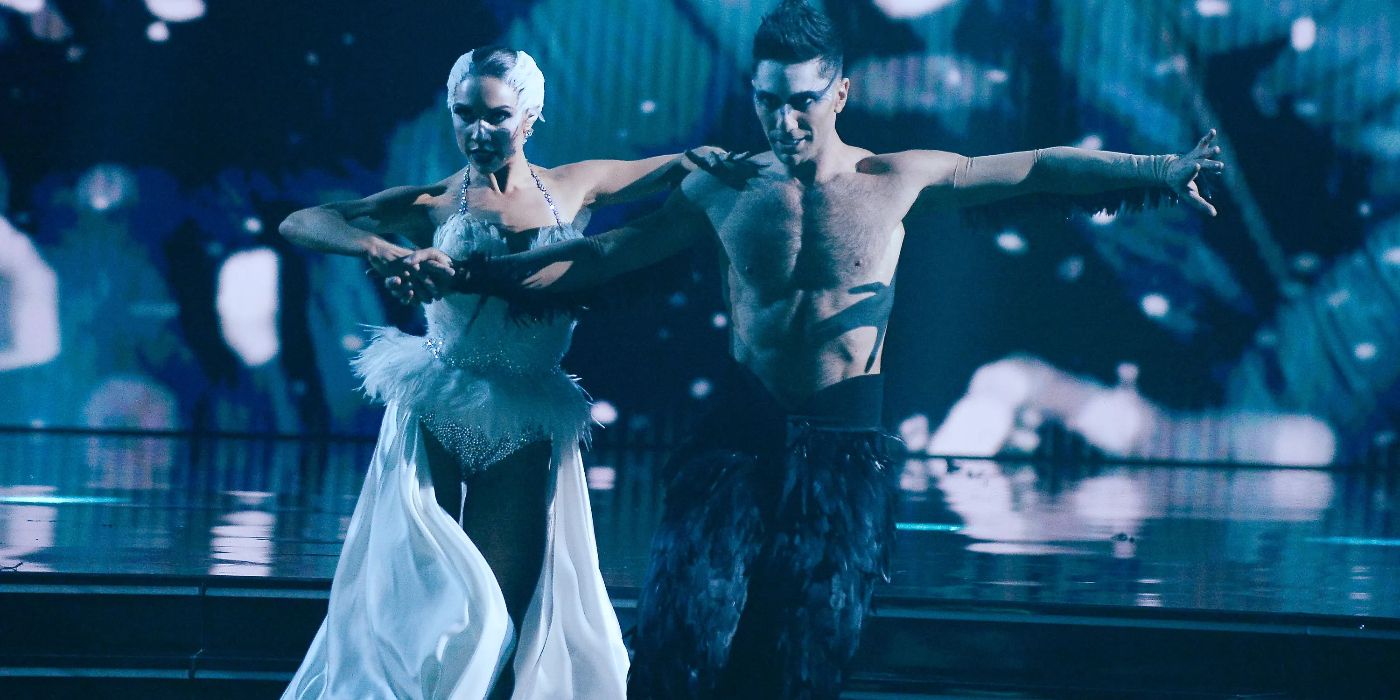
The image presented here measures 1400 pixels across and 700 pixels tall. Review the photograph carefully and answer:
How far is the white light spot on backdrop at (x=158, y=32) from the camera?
739cm

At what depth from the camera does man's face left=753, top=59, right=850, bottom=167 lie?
6.86 feet

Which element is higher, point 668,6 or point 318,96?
point 668,6

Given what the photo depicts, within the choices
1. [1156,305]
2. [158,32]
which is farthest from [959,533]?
[158,32]

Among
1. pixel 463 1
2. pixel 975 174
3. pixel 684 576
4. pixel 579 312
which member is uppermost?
pixel 463 1

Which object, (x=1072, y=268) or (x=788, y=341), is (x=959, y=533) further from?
(x=1072, y=268)

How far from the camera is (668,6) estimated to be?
7.39 metres

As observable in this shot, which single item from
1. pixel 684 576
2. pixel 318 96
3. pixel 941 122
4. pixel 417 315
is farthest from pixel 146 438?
pixel 684 576

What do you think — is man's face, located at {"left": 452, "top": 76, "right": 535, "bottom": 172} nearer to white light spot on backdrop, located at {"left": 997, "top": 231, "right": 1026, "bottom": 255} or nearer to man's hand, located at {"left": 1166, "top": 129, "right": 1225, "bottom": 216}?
man's hand, located at {"left": 1166, "top": 129, "right": 1225, "bottom": 216}

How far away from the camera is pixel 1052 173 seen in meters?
2.21

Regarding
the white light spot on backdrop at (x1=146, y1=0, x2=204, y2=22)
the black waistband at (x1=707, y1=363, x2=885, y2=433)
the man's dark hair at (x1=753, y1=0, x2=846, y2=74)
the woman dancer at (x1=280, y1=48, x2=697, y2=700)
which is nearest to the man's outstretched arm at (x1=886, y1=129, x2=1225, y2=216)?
the man's dark hair at (x1=753, y1=0, x2=846, y2=74)

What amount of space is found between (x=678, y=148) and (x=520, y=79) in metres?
5.09

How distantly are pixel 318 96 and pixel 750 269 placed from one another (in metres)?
5.77

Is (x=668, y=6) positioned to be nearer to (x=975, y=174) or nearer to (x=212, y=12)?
(x=212, y=12)

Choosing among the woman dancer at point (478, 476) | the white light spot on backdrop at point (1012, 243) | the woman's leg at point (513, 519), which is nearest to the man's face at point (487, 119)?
the woman dancer at point (478, 476)
